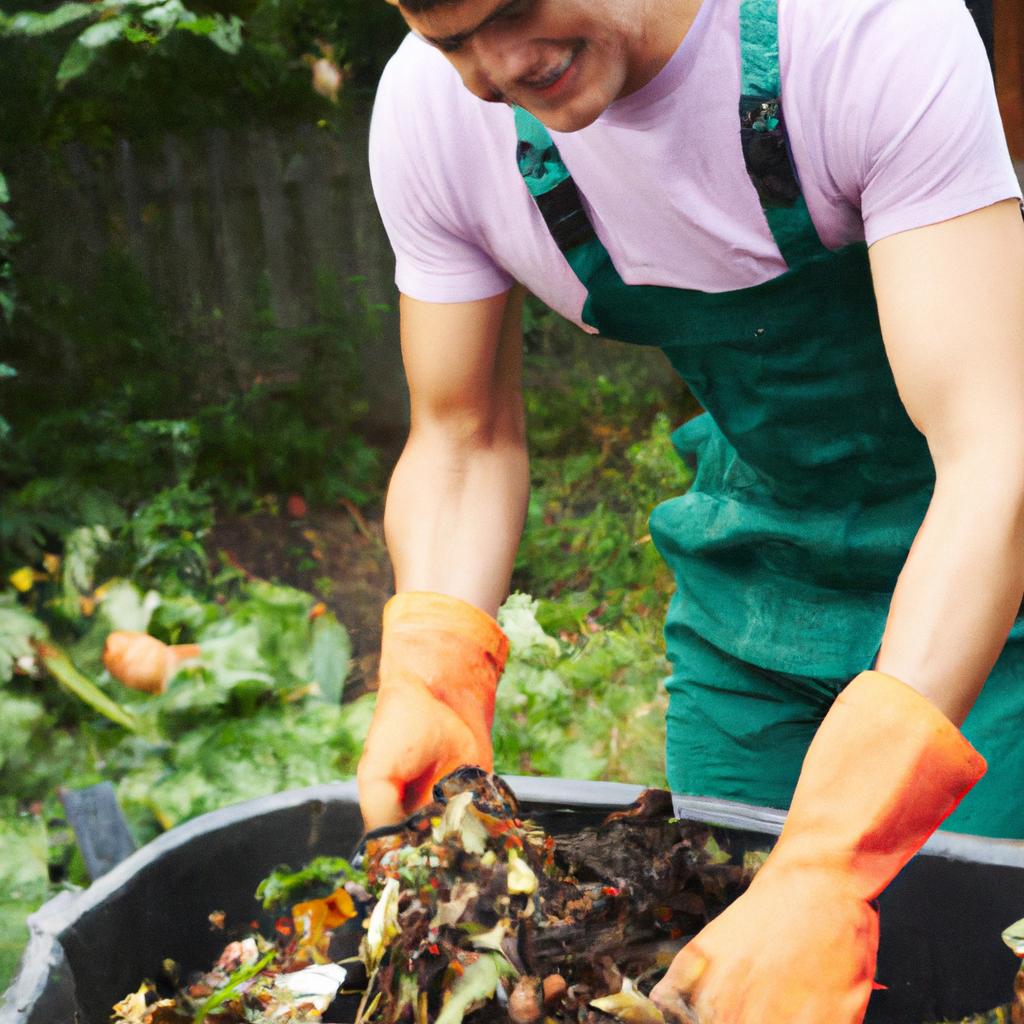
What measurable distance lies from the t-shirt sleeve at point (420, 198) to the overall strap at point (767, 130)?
0.34 m

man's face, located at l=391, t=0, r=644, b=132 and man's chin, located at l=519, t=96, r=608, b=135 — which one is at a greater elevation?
man's face, located at l=391, t=0, r=644, b=132

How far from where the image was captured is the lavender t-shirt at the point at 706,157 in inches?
44.0

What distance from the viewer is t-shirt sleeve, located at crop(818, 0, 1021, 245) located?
1108mm

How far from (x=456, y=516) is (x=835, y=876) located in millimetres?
702

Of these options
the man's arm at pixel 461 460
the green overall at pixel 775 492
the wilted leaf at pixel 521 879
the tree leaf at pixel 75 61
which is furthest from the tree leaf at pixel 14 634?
the wilted leaf at pixel 521 879

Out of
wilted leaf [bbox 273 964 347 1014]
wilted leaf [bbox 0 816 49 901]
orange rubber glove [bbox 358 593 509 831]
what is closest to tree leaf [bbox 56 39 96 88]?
wilted leaf [bbox 0 816 49 901]

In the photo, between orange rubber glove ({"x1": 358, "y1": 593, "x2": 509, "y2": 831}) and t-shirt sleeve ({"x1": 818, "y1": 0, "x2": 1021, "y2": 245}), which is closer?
t-shirt sleeve ({"x1": 818, "y1": 0, "x2": 1021, "y2": 245})

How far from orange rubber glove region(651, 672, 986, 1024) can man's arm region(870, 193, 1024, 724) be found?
0.15 ft

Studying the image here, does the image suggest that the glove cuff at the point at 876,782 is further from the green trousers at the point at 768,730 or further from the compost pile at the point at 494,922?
the green trousers at the point at 768,730

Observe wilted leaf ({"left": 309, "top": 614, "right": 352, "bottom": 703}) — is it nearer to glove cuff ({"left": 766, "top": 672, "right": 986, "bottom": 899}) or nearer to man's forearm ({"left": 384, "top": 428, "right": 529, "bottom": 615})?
man's forearm ({"left": 384, "top": 428, "right": 529, "bottom": 615})

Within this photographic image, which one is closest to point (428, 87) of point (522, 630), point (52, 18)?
point (522, 630)

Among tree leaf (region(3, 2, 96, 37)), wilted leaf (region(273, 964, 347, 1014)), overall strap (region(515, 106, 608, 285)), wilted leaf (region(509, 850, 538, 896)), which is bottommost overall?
wilted leaf (region(273, 964, 347, 1014))

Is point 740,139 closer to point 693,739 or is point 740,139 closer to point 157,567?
point 693,739

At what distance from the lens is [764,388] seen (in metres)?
1.46
